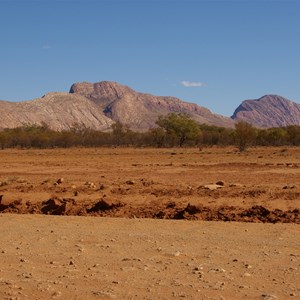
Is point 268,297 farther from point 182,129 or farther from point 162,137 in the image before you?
point 162,137

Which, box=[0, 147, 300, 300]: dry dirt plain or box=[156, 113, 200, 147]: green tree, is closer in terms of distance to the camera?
box=[0, 147, 300, 300]: dry dirt plain

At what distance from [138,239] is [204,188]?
8896 mm

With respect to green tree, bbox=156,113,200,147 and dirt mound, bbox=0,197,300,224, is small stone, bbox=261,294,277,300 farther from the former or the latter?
green tree, bbox=156,113,200,147

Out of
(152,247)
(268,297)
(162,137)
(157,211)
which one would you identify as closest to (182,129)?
(162,137)

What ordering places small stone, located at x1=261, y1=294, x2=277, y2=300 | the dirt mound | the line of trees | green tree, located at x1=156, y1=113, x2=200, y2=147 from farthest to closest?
1. the line of trees
2. green tree, located at x1=156, y1=113, x2=200, y2=147
3. the dirt mound
4. small stone, located at x1=261, y1=294, x2=277, y2=300

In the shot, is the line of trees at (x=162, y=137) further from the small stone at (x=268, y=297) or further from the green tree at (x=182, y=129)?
the small stone at (x=268, y=297)

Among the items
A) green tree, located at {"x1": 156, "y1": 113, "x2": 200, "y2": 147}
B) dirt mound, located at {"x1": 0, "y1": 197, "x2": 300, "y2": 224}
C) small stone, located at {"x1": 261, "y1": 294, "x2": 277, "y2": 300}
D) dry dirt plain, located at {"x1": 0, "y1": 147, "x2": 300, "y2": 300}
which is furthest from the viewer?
green tree, located at {"x1": 156, "y1": 113, "x2": 200, "y2": 147}

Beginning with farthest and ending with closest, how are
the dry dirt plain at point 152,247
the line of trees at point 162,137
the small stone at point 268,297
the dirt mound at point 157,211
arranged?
the line of trees at point 162,137, the dirt mound at point 157,211, the dry dirt plain at point 152,247, the small stone at point 268,297

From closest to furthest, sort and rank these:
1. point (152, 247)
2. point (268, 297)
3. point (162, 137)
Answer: point (268, 297) → point (152, 247) → point (162, 137)

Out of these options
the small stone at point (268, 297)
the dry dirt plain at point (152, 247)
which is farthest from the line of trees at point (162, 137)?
the small stone at point (268, 297)

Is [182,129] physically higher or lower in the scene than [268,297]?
higher

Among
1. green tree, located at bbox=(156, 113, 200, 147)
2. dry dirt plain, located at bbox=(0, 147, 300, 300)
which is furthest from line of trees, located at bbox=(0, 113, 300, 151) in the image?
dry dirt plain, located at bbox=(0, 147, 300, 300)

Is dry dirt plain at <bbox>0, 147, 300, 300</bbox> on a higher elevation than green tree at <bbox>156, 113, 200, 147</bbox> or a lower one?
lower

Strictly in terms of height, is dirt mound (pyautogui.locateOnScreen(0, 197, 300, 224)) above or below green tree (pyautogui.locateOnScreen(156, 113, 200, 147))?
below
